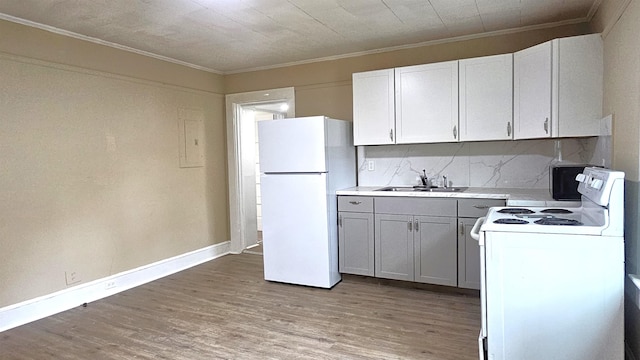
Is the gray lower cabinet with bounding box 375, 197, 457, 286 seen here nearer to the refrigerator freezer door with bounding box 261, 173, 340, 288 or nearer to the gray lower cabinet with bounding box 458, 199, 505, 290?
the gray lower cabinet with bounding box 458, 199, 505, 290

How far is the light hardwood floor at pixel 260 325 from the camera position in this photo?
2.71 meters

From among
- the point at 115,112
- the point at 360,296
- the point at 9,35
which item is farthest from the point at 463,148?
the point at 9,35

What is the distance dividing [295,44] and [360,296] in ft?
8.28

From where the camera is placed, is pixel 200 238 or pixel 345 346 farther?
pixel 200 238

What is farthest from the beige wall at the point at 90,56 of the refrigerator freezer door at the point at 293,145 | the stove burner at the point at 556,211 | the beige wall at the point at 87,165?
the stove burner at the point at 556,211

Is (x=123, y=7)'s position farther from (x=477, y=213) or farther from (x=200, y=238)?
(x=477, y=213)

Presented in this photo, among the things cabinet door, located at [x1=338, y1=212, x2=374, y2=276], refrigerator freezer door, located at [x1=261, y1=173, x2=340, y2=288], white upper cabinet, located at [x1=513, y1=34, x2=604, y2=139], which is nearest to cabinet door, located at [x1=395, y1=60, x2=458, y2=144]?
white upper cabinet, located at [x1=513, y1=34, x2=604, y2=139]

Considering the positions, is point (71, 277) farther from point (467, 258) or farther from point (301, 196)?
point (467, 258)

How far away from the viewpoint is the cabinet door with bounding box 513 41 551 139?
10.5 feet

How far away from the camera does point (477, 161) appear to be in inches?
157

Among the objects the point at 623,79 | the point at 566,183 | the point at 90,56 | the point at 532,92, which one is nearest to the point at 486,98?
the point at 532,92

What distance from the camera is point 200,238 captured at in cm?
503

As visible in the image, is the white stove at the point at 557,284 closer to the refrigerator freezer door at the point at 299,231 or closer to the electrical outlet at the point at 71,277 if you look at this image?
the refrigerator freezer door at the point at 299,231

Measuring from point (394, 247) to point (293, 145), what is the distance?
1.36 meters
